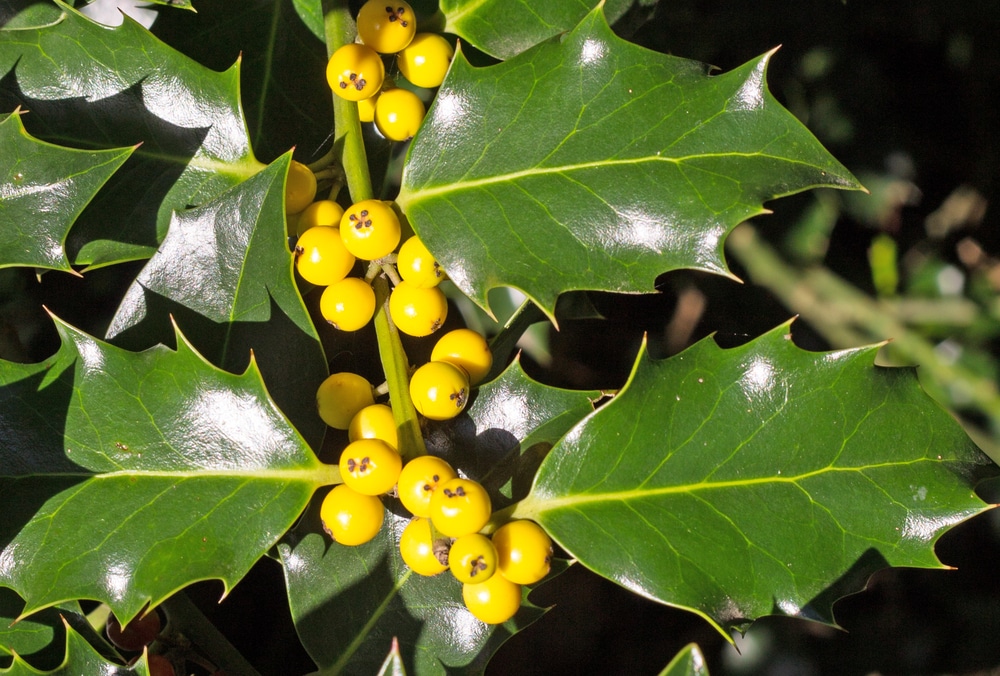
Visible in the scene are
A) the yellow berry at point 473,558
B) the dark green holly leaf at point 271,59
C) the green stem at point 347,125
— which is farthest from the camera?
the dark green holly leaf at point 271,59

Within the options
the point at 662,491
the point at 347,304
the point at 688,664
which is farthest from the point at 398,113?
the point at 688,664

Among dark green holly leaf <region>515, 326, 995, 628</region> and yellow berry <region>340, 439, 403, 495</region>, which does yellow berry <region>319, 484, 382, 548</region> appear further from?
dark green holly leaf <region>515, 326, 995, 628</region>

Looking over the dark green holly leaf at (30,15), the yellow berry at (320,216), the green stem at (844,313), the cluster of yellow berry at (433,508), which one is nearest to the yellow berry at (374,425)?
the cluster of yellow berry at (433,508)

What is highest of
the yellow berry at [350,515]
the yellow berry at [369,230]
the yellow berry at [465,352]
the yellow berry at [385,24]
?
the yellow berry at [385,24]

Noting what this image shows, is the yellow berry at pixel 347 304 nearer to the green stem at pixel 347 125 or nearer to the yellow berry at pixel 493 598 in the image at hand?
the green stem at pixel 347 125

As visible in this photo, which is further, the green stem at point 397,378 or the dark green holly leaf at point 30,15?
the dark green holly leaf at point 30,15

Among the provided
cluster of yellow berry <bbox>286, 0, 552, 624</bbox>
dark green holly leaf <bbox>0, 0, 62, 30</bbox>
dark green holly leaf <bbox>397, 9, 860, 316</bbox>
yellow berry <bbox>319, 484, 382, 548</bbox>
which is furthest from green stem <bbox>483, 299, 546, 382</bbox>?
dark green holly leaf <bbox>0, 0, 62, 30</bbox>
